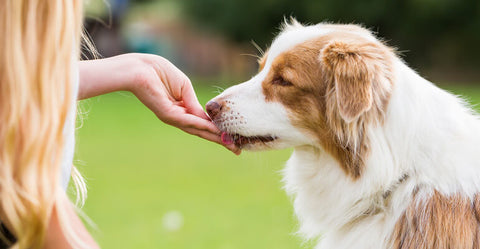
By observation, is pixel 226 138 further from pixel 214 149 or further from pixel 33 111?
pixel 214 149

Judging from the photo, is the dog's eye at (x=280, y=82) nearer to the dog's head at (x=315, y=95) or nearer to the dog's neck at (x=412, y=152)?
the dog's head at (x=315, y=95)

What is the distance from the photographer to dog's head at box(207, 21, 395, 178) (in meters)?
3.15

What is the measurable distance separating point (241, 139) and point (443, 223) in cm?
106

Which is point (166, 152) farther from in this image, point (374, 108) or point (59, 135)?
point (59, 135)

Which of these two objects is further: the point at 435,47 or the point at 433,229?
the point at 435,47

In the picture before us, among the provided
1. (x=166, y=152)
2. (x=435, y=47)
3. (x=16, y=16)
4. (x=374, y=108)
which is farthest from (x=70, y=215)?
(x=435, y=47)

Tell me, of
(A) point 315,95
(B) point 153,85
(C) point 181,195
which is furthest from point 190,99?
(C) point 181,195

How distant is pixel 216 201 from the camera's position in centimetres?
729

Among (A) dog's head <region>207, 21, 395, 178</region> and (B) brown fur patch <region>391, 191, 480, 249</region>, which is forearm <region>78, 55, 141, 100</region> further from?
(B) brown fur patch <region>391, 191, 480, 249</region>

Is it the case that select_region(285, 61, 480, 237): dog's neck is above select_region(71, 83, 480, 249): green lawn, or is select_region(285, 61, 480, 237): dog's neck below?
above

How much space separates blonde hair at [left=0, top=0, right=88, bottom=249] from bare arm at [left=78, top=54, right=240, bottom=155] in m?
0.54

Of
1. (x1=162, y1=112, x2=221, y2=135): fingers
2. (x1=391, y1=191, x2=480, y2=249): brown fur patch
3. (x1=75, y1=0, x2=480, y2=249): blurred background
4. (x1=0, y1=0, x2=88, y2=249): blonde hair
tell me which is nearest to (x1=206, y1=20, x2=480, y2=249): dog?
(x1=391, y1=191, x2=480, y2=249): brown fur patch

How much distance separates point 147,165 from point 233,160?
48.0 inches

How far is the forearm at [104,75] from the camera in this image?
8.63 feet
